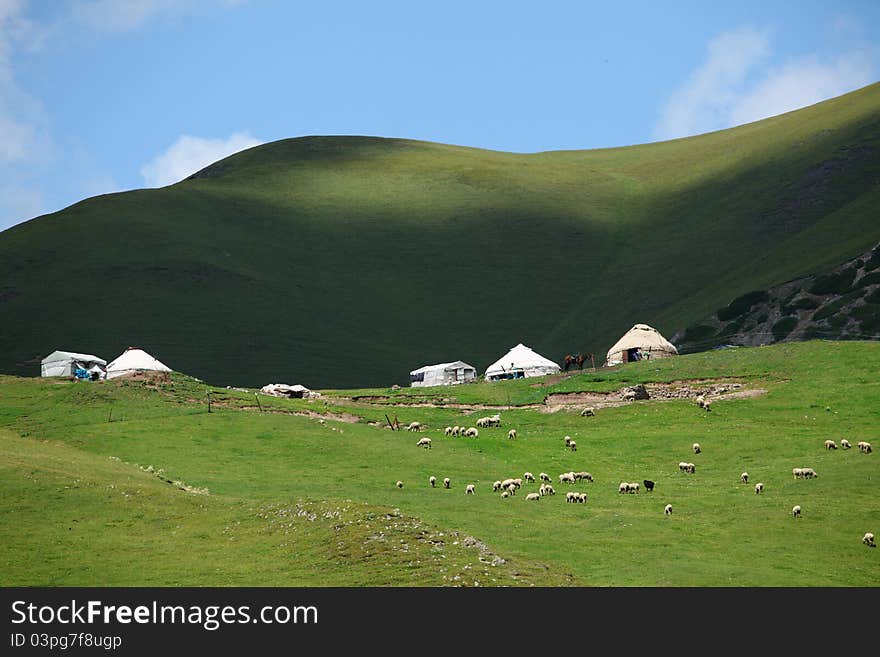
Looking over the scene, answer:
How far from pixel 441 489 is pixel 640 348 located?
158 ft

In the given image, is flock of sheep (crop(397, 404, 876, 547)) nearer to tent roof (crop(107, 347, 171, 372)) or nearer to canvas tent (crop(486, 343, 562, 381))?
tent roof (crop(107, 347, 171, 372))

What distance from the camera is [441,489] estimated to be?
167 feet

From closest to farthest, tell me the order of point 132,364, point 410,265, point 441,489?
point 441,489, point 132,364, point 410,265

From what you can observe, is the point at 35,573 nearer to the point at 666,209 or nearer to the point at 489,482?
the point at 489,482

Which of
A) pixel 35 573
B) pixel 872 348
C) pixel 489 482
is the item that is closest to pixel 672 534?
pixel 489 482

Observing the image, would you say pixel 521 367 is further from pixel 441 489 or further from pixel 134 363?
pixel 441 489

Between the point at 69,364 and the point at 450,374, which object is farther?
the point at 450,374

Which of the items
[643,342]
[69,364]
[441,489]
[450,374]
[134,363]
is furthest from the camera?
[450,374]

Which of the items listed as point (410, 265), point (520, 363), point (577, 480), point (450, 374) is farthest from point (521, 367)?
point (410, 265)

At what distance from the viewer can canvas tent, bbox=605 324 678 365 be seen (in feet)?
315

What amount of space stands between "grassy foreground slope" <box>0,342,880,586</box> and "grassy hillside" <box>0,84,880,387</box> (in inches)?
2463

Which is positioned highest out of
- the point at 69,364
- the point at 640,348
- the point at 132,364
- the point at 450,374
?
the point at 69,364

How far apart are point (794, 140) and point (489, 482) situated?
153 m

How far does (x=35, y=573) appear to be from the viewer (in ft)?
112
